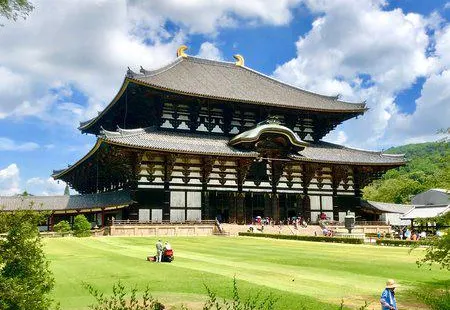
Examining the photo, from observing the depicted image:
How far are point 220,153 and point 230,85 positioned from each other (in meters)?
14.6

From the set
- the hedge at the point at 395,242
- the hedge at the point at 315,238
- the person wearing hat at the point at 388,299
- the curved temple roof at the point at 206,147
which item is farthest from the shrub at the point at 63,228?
the person wearing hat at the point at 388,299

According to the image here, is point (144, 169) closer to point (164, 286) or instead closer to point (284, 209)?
point (284, 209)

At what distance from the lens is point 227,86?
190 ft

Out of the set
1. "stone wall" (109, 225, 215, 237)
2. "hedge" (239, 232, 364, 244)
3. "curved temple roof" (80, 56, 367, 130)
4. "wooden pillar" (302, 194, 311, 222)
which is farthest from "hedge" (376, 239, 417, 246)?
"curved temple roof" (80, 56, 367, 130)

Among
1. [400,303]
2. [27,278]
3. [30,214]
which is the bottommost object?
Answer: [400,303]

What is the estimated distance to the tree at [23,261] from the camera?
8938 mm

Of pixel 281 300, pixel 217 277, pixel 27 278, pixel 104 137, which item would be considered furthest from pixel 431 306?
pixel 104 137

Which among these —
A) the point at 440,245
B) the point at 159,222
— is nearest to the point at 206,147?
the point at 159,222

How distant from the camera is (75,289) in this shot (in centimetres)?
1462

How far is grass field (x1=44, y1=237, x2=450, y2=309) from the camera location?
13359mm

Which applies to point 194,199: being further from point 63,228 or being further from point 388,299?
point 388,299

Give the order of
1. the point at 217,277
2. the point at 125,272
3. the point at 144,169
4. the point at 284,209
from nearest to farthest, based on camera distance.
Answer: the point at 217,277
the point at 125,272
the point at 144,169
the point at 284,209

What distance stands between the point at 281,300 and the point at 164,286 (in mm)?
4162

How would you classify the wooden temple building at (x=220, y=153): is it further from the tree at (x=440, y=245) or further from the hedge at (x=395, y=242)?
the tree at (x=440, y=245)
